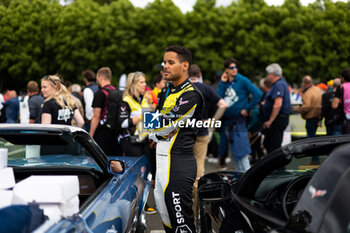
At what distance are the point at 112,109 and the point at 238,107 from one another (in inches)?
78.8

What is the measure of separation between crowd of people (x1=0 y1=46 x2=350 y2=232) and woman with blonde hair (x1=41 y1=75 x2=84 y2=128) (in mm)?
12

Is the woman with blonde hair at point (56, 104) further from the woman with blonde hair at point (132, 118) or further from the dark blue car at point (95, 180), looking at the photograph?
the dark blue car at point (95, 180)

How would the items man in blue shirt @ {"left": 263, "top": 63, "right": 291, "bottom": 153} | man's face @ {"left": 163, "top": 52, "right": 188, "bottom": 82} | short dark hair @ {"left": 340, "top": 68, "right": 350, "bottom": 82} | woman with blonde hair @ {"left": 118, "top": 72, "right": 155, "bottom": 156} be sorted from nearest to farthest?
man's face @ {"left": 163, "top": 52, "right": 188, "bottom": 82}, woman with blonde hair @ {"left": 118, "top": 72, "right": 155, "bottom": 156}, man in blue shirt @ {"left": 263, "top": 63, "right": 291, "bottom": 153}, short dark hair @ {"left": 340, "top": 68, "right": 350, "bottom": 82}

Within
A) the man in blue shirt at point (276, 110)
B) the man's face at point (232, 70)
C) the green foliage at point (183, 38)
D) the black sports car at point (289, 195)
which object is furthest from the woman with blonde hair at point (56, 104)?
the green foliage at point (183, 38)

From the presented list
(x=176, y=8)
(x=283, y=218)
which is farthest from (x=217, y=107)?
(x=176, y=8)

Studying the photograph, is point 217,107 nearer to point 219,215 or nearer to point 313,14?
point 219,215

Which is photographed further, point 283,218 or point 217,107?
point 217,107

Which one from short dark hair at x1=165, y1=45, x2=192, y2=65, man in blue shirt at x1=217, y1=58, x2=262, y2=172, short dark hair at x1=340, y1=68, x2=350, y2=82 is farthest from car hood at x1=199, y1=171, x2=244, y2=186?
short dark hair at x1=340, y1=68, x2=350, y2=82

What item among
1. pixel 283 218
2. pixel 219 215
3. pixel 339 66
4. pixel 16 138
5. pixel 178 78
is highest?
pixel 339 66

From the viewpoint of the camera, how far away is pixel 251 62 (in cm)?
3362

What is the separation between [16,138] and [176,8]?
109 ft

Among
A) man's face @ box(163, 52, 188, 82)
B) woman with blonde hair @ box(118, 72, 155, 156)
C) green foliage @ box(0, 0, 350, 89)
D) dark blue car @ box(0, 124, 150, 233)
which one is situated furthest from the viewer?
green foliage @ box(0, 0, 350, 89)

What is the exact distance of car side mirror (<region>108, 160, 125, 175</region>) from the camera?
3.02 m

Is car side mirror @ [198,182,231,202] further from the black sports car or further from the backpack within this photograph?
the backpack
